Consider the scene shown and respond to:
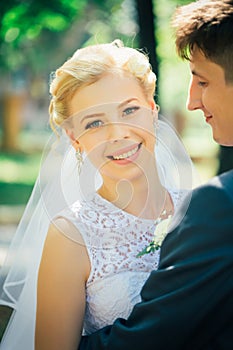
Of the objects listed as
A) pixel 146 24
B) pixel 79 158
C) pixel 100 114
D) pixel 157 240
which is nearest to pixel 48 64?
pixel 146 24

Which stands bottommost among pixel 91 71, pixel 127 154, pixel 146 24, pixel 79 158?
pixel 146 24

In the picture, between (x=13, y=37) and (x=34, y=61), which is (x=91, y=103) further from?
(x=34, y=61)

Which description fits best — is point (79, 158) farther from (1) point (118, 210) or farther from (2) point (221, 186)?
(2) point (221, 186)

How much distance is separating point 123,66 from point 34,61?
23783mm

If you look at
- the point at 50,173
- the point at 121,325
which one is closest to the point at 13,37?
the point at 50,173

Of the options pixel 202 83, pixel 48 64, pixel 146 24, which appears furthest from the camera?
pixel 48 64

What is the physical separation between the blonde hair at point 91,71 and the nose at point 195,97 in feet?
1.97

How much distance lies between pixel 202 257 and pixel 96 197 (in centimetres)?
118

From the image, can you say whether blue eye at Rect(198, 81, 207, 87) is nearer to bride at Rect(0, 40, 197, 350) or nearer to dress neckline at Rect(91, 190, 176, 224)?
bride at Rect(0, 40, 197, 350)

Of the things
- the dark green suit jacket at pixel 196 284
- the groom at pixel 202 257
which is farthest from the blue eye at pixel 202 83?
the dark green suit jacket at pixel 196 284

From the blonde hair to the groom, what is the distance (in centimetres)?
67

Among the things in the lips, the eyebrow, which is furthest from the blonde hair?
the lips

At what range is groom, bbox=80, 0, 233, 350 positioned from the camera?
2.23 meters

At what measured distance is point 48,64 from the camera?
27094 millimetres
